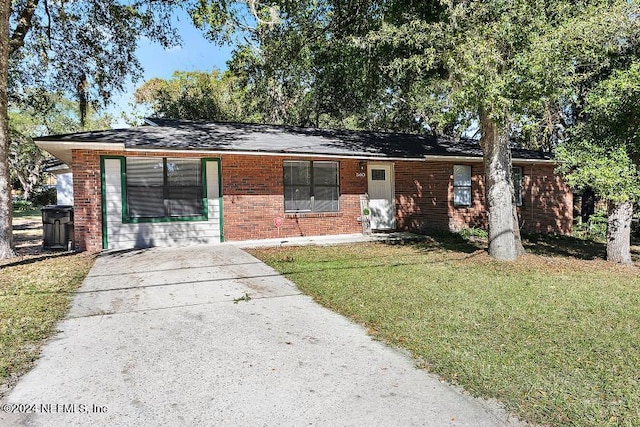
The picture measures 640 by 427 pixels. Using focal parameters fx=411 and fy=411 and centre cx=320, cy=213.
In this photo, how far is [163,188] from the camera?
10.3m

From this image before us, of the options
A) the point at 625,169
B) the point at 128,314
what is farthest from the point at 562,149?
the point at 128,314

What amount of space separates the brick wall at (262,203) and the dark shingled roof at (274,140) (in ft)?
1.90

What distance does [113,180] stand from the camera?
9.78 meters

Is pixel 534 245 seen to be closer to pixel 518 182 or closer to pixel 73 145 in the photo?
pixel 518 182

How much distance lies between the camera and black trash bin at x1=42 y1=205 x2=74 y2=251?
34.7 ft

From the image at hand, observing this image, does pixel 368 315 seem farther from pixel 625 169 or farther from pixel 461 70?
pixel 625 169

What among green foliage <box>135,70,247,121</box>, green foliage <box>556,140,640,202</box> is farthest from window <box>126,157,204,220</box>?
green foliage <box>135,70,247,121</box>

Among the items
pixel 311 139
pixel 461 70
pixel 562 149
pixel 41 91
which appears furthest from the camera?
pixel 41 91

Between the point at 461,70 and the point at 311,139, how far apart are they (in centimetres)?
630

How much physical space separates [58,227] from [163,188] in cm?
306

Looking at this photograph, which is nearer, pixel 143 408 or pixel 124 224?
pixel 143 408

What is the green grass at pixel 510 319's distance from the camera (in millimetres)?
2974

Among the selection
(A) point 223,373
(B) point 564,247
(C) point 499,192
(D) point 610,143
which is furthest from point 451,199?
(A) point 223,373

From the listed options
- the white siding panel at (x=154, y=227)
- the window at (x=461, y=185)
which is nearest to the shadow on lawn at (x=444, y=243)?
the window at (x=461, y=185)
